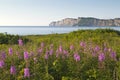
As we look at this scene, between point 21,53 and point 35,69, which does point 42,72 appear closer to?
point 35,69

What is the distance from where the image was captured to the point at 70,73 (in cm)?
705

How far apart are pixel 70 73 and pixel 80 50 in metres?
1.79

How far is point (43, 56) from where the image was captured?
24.9ft

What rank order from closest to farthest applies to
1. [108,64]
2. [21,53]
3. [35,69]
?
[35,69], [108,64], [21,53]

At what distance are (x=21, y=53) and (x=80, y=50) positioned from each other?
1763 millimetres

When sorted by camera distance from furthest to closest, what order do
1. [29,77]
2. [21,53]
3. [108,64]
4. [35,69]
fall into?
[21,53] → [108,64] → [35,69] → [29,77]

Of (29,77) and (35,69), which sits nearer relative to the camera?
(29,77)

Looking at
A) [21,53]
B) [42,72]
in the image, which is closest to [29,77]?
[42,72]

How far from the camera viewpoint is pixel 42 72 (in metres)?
7.00

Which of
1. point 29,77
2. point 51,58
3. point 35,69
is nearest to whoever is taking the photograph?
point 29,77

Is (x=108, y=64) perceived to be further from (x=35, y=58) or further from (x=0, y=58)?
(x=0, y=58)

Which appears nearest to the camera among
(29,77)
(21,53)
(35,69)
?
(29,77)

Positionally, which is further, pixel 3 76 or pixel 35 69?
pixel 35 69

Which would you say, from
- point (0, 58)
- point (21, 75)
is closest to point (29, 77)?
point (21, 75)
